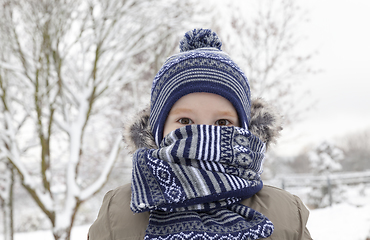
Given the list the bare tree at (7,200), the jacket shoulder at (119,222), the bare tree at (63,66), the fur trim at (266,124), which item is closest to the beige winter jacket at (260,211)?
the jacket shoulder at (119,222)

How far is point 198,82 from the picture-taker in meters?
1.33

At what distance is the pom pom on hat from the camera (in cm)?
163

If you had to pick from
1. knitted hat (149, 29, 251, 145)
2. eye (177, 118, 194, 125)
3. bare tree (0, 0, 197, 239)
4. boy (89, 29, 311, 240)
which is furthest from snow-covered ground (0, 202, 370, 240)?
eye (177, 118, 194, 125)

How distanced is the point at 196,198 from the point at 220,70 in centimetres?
67

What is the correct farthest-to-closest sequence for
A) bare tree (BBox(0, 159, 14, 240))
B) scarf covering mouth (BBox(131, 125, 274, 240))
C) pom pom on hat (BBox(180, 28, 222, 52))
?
bare tree (BBox(0, 159, 14, 240))
pom pom on hat (BBox(180, 28, 222, 52))
scarf covering mouth (BBox(131, 125, 274, 240))

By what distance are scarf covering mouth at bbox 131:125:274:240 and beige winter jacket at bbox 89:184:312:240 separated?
8cm

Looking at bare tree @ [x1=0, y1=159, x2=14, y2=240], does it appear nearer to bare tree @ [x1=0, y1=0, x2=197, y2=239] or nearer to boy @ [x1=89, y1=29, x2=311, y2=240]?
bare tree @ [x1=0, y1=0, x2=197, y2=239]

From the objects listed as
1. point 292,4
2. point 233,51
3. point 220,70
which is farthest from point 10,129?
point 292,4

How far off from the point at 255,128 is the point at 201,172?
0.51 metres

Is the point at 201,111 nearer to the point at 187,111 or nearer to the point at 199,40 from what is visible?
the point at 187,111

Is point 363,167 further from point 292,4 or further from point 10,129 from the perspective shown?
point 10,129

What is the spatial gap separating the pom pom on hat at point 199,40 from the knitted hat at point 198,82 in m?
0.11

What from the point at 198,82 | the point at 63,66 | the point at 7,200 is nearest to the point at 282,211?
the point at 198,82

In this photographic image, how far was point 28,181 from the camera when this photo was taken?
4199 mm
